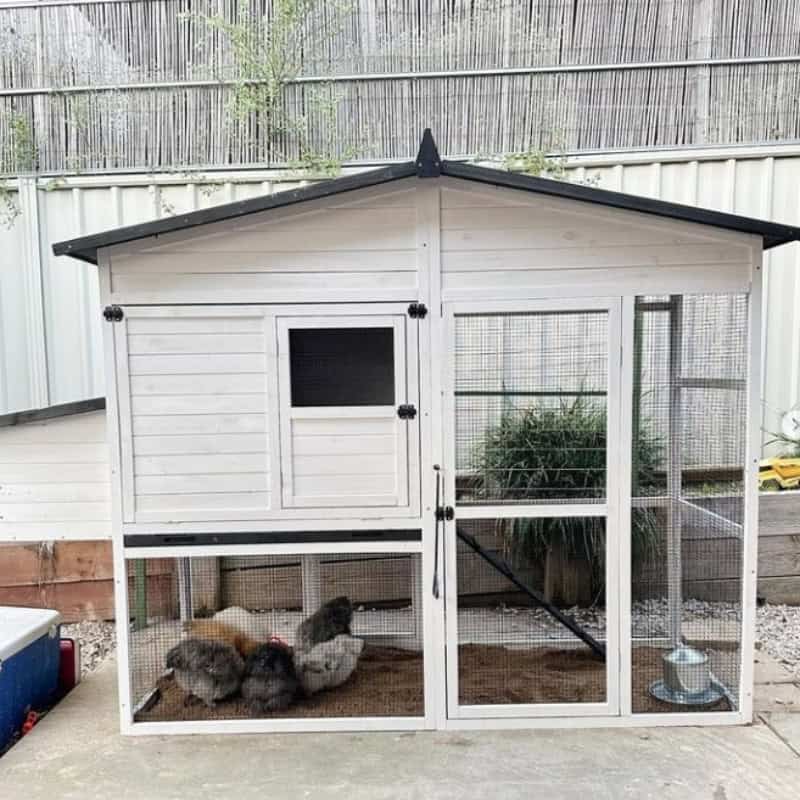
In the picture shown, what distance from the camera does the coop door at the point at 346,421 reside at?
232cm

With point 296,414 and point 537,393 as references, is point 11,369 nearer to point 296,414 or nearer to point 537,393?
point 296,414

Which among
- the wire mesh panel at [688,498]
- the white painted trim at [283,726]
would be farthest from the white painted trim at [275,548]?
the wire mesh panel at [688,498]

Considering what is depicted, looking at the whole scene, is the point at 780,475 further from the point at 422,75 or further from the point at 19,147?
the point at 19,147

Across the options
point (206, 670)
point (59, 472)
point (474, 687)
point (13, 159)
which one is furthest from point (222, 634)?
point (13, 159)

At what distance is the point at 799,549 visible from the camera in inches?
143

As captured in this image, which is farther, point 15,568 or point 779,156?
point 779,156

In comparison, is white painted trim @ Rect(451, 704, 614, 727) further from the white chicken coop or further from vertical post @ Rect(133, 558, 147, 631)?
vertical post @ Rect(133, 558, 147, 631)

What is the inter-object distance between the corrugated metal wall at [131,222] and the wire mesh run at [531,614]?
2.23 meters

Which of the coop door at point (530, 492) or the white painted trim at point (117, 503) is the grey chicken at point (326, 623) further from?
the white painted trim at point (117, 503)

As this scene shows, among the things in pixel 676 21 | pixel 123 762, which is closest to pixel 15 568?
pixel 123 762

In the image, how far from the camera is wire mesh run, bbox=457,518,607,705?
8.18ft

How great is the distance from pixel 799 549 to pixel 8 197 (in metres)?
5.26

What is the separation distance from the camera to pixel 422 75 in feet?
13.1

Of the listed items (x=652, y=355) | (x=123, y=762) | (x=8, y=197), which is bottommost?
(x=123, y=762)
